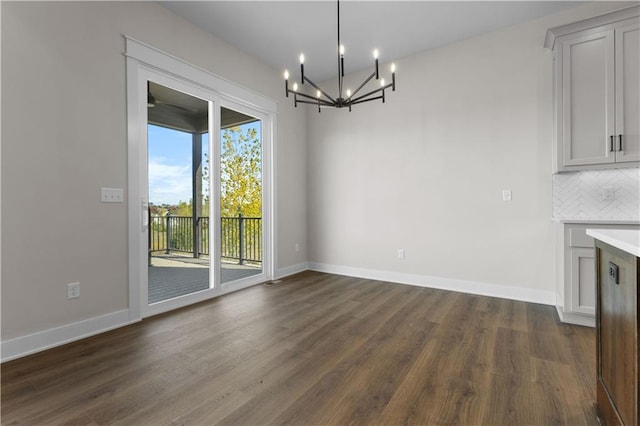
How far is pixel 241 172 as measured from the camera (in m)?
3.99

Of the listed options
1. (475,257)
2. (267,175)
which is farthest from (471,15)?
(267,175)

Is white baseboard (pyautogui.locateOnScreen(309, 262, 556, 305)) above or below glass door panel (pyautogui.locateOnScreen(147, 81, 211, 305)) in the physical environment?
below

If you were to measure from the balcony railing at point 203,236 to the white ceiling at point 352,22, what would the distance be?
7.17 ft

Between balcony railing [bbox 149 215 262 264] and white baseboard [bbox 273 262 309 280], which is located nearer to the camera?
balcony railing [bbox 149 215 262 264]

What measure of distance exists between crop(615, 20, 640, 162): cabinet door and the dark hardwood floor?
163cm

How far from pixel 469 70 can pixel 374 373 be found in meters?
3.55

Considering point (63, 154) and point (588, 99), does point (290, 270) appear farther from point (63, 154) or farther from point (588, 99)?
point (588, 99)

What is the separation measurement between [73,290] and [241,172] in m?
2.20

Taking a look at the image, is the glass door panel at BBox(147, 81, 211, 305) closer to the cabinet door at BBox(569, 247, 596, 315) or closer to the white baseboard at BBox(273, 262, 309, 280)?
the white baseboard at BBox(273, 262, 309, 280)

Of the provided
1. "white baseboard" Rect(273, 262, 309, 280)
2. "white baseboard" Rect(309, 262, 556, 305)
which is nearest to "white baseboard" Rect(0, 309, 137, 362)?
"white baseboard" Rect(273, 262, 309, 280)

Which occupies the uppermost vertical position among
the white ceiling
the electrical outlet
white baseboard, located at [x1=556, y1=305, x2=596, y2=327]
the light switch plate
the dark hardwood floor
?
the white ceiling

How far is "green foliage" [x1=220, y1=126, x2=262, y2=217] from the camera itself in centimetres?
374

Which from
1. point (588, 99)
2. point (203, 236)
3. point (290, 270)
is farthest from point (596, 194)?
point (203, 236)

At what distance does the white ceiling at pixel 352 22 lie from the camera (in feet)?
9.70
